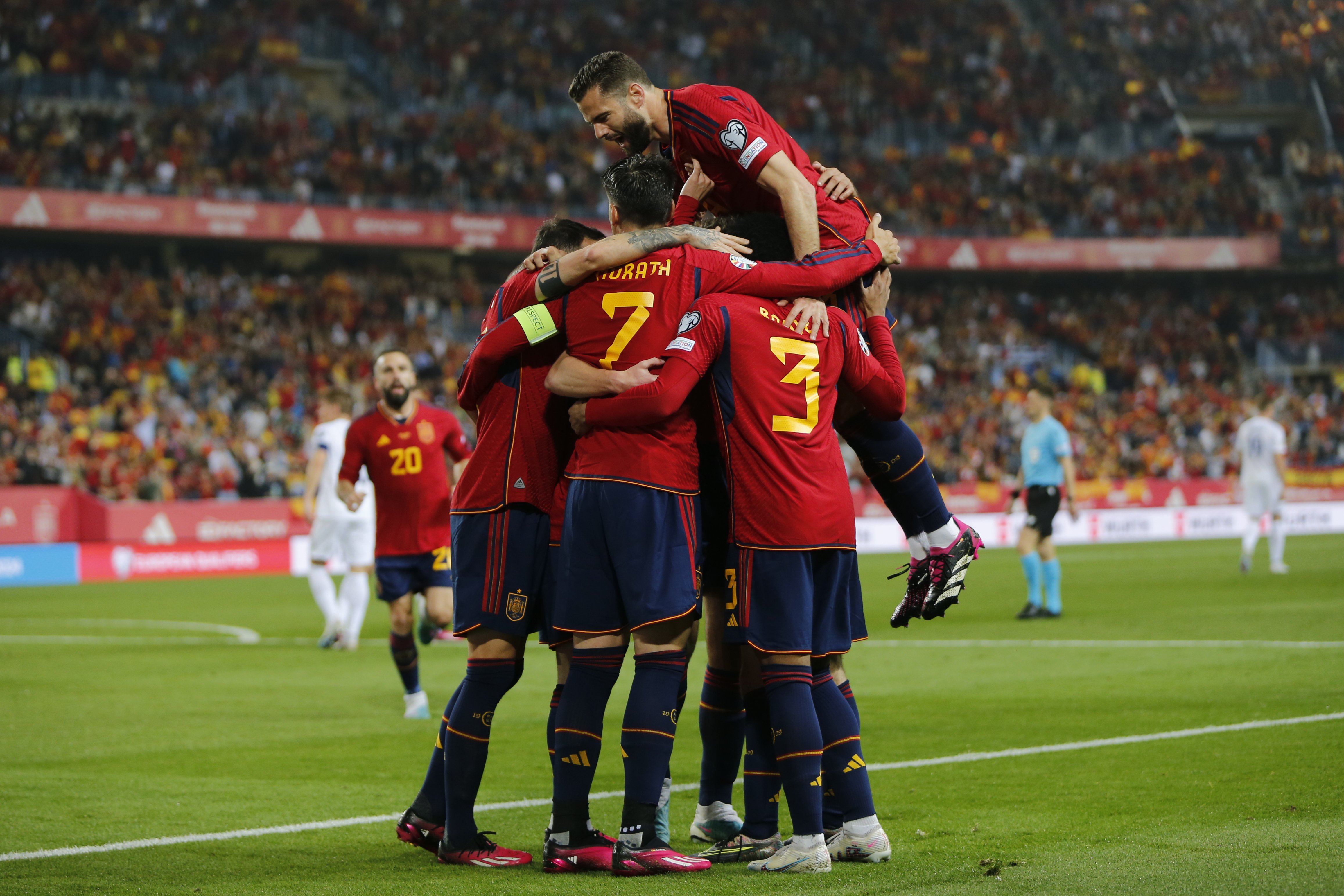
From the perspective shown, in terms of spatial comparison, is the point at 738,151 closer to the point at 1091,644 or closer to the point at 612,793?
the point at 612,793

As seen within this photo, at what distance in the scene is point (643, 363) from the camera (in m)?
5.10

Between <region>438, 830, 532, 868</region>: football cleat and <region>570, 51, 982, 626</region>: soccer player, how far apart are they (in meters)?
1.79

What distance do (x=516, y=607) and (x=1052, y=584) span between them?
11.3 meters

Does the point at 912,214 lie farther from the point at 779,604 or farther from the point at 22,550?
the point at 779,604

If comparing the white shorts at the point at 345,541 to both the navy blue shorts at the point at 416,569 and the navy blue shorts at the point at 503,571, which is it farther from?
the navy blue shorts at the point at 503,571

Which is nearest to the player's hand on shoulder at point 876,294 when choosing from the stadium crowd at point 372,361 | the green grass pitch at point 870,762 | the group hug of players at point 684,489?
the group hug of players at point 684,489

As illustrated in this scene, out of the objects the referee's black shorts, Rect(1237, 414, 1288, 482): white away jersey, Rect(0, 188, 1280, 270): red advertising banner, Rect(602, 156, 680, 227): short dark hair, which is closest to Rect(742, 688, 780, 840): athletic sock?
Rect(602, 156, 680, 227): short dark hair

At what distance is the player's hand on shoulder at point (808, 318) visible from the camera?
5160 millimetres

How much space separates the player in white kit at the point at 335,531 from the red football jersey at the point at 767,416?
894cm

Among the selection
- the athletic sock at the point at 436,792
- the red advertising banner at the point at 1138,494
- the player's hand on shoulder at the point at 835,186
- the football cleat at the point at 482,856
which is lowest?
the football cleat at the point at 482,856

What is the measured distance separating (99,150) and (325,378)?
7.90m

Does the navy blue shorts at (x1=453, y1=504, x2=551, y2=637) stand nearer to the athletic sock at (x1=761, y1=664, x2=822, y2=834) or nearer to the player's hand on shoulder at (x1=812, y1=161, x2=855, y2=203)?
the athletic sock at (x1=761, y1=664, x2=822, y2=834)

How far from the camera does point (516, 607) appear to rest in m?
5.35

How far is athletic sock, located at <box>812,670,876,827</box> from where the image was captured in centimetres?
515
